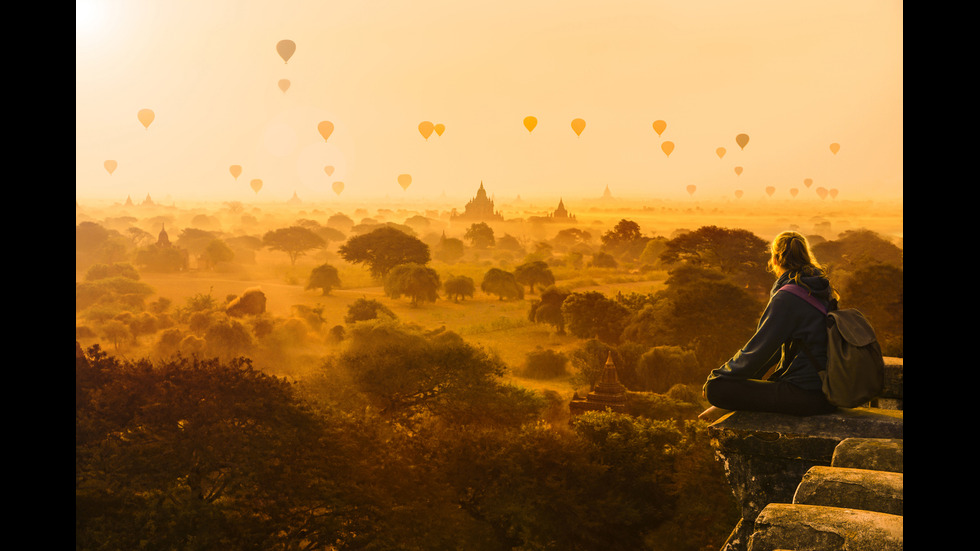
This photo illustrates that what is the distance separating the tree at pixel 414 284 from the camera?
6488 cm

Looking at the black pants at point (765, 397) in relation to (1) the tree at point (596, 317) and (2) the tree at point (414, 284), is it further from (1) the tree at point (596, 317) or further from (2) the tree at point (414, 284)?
(2) the tree at point (414, 284)

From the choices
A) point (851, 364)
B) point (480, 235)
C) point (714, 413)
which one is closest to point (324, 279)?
point (480, 235)

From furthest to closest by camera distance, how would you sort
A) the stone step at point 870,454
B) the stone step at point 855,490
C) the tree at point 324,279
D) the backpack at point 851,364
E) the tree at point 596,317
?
1. the tree at point 324,279
2. the tree at point 596,317
3. the backpack at point 851,364
4. the stone step at point 870,454
5. the stone step at point 855,490

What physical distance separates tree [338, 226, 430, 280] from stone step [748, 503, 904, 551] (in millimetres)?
66697

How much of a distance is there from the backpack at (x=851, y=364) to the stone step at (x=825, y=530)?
158cm

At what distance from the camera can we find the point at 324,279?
6888cm

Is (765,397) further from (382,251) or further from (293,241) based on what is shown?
(293,241)

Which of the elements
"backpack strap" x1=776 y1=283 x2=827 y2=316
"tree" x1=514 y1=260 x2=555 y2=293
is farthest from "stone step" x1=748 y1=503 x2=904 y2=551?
"tree" x1=514 y1=260 x2=555 y2=293

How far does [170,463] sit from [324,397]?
1086 cm

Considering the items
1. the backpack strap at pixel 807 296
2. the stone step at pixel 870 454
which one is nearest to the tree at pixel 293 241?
the backpack strap at pixel 807 296

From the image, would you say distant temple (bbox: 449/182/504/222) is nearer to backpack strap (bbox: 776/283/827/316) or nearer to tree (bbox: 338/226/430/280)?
tree (bbox: 338/226/430/280)

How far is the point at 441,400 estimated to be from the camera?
121 ft

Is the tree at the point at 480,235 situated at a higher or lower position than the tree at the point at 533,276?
higher

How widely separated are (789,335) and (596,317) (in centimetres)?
4713
